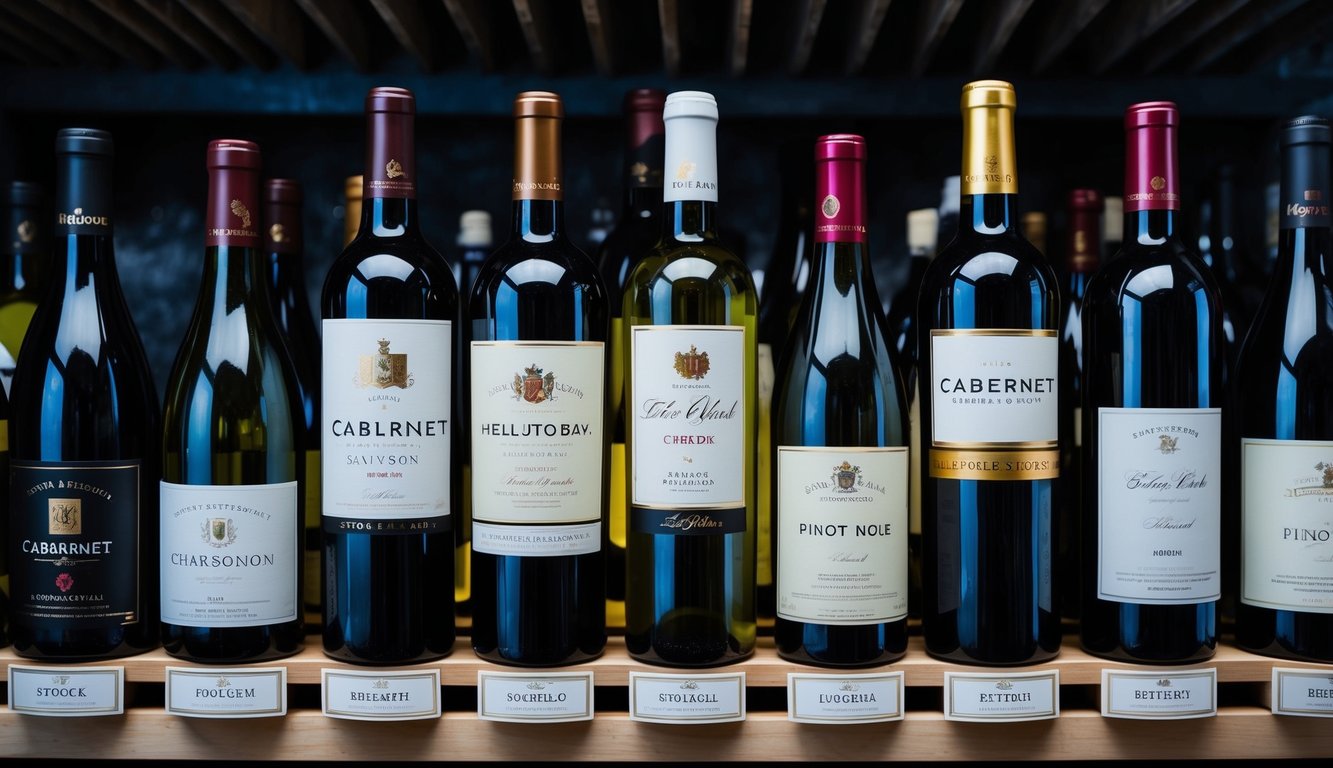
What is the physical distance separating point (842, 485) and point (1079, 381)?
0.35 meters

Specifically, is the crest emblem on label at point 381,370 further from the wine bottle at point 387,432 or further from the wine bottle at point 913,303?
the wine bottle at point 913,303

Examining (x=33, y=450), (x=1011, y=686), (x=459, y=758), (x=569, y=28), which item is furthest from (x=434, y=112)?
(x=1011, y=686)

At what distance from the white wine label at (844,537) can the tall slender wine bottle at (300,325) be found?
1.34 ft

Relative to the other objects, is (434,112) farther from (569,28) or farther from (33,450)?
(33,450)

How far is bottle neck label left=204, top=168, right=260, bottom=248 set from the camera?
826 mm

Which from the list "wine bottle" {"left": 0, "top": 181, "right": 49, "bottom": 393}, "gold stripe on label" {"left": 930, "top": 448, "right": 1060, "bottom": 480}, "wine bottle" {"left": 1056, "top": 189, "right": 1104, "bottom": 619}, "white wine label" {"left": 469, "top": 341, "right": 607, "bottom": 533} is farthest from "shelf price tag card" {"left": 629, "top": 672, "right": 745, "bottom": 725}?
"wine bottle" {"left": 0, "top": 181, "right": 49, "bottom": 393}

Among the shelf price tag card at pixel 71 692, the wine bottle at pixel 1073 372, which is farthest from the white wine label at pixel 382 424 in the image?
the wine bottle at pixel 1073 372

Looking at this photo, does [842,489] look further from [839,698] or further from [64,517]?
[64,517]

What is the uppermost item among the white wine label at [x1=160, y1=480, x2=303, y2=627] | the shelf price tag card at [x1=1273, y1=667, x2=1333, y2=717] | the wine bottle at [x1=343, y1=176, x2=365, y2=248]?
the wine bottle at [x1=343, y1=176, x2=365, y2=248]

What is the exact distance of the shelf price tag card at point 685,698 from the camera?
2.49ft

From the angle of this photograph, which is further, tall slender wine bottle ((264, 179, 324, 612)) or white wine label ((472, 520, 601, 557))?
tall slender wine bottle ((264, 179, 324, 612))

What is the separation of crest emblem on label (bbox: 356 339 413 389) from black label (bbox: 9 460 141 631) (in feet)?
0.74

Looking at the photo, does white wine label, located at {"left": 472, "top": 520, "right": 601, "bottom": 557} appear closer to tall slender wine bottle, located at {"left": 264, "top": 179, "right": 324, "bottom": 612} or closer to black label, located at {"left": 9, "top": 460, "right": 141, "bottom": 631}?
tall slender wine bottle, located at {"left": 264, "top": 179, "right": 324, "bottom": 612}

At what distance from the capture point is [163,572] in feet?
2.68
